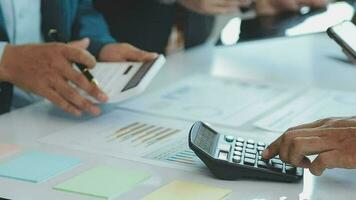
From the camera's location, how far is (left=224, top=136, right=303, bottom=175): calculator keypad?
1046 mm

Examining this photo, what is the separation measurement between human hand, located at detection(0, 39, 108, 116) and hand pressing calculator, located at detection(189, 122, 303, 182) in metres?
0.35

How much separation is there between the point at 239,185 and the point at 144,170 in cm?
16

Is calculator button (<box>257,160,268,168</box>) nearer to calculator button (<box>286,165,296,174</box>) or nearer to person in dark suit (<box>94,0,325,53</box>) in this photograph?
calculator button (<box>286,165,296,174</box>)

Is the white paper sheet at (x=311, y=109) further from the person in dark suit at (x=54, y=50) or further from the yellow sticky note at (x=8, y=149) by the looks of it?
the yellow sticky note at (x=8, y=149)

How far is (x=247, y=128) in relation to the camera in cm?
132

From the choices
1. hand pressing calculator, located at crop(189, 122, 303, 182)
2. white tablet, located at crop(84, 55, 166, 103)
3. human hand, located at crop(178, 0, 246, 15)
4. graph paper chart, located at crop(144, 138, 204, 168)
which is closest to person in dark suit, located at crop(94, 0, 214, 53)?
human hand, located at crop(178, 0, 246, 15)

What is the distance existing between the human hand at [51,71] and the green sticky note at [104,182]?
29cm

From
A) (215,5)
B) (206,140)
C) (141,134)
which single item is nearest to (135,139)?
(141,134)

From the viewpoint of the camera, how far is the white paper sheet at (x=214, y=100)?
1396 mm

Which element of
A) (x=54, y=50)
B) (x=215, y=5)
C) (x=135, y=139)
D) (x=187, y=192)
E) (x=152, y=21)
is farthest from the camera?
(x=152, y=21)

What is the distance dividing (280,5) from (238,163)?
95 centimetres

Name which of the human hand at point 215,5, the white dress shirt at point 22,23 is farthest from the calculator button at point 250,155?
the human hand at point 215,5

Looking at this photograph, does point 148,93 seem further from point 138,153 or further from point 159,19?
point 159,19

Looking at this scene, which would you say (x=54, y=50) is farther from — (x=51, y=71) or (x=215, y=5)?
(x=215, y=5)
